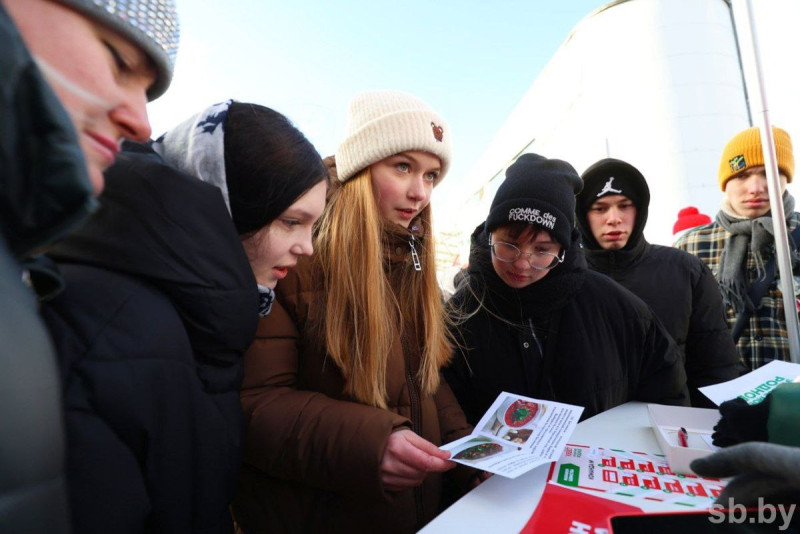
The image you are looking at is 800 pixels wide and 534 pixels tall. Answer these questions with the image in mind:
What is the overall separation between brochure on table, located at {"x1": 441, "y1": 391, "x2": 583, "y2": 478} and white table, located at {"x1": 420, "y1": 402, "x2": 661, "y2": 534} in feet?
0.15

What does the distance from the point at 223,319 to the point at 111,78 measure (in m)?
0.39

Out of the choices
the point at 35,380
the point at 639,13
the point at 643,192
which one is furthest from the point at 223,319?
the point at 639,13

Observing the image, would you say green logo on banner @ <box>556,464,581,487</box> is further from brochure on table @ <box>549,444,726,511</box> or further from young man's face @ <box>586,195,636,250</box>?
young man's face @ <box>586,195,636,250</box>

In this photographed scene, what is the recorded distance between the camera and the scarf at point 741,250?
2.47m

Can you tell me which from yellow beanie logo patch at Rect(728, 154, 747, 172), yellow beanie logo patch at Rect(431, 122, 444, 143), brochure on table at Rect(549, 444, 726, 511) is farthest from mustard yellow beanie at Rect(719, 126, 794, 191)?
brochure on table at Rect(549, 444, 726, 511)

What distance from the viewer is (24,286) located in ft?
1.29

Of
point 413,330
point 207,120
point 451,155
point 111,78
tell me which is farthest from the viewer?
point 451,155

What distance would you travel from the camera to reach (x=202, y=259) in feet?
2.38

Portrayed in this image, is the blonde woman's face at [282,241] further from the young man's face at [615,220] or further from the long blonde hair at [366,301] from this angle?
the young man's face at [615,220]

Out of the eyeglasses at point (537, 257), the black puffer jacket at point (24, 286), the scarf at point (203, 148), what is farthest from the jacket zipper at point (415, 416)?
the black puffer jacket at point (24, 286)

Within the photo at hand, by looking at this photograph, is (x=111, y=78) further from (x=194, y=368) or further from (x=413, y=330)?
(x=413, y=330)

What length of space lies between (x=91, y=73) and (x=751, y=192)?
10.6 feet

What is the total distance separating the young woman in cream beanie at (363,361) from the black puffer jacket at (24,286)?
59cm

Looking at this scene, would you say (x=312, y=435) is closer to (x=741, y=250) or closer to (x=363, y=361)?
(x=363, y=361)
